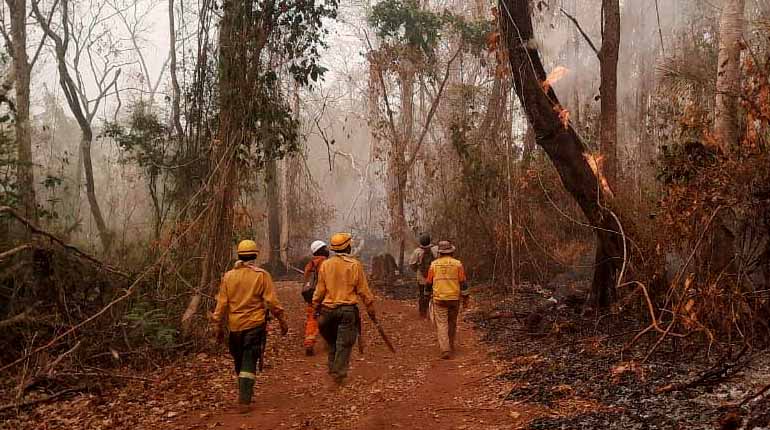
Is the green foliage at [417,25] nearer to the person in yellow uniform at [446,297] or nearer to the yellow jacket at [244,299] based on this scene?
the person in yellow uniform at [446,297]

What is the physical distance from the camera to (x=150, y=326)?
8188 mm

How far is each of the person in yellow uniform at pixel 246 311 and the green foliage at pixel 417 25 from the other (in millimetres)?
12895

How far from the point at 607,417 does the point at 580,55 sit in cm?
2479

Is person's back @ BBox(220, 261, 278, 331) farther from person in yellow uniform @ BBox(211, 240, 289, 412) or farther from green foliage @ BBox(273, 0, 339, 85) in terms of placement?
green foliage @ BBox(273, 0, 339, 85)

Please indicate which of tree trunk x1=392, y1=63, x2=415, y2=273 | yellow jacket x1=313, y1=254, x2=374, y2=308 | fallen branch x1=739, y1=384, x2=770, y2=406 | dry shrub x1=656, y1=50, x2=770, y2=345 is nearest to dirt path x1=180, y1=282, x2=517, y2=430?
yellow jacket x1=313, y1=254, x2=374, y2=308

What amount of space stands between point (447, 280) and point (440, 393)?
7.04 feet

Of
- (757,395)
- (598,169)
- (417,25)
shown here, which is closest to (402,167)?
(417,25)

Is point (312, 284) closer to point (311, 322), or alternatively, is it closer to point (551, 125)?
point (311, 322)

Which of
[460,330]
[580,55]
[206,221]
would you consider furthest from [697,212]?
[580,55]

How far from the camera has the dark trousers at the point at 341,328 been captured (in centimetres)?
691

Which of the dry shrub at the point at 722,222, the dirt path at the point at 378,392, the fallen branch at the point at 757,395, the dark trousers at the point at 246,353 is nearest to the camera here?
the fallen branch at the point at 757,395

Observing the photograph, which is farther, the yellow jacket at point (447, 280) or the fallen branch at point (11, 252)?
the yellow jacket at point (447, 280)

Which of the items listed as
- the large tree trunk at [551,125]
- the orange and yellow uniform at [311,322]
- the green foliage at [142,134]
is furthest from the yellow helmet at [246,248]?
the green foliage at [142,134]

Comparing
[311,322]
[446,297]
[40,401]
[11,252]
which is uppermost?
[11,252]
